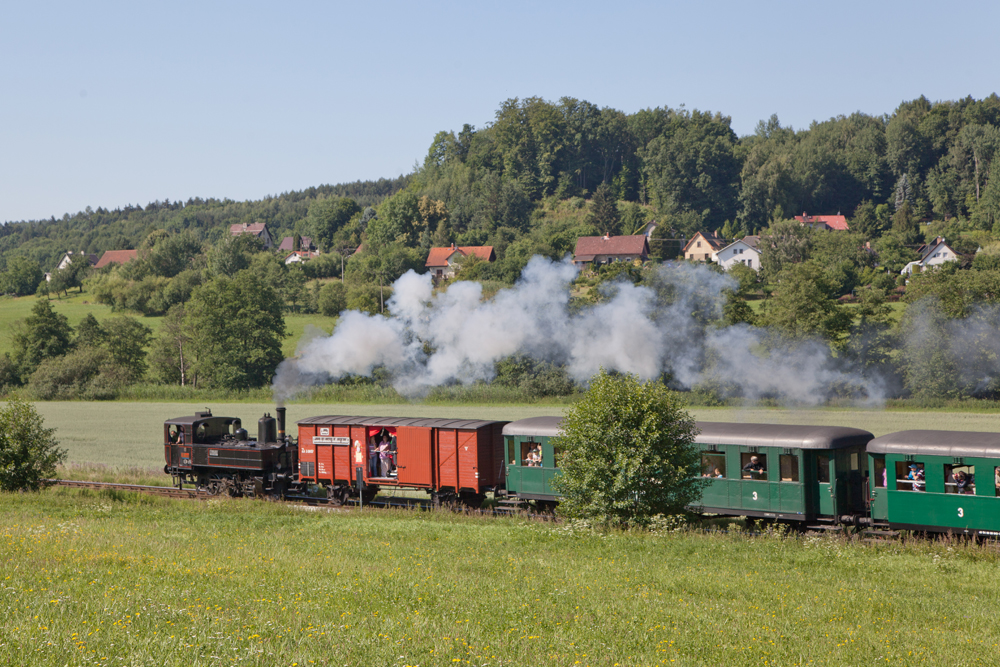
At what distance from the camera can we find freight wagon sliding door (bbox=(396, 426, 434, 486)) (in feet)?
92.9

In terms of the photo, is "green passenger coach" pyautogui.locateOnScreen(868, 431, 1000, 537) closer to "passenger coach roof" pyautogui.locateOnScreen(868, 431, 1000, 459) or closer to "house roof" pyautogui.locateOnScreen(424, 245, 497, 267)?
"passenger coach roof" pyautogui.locateOnScreen(868, 431, 1000, 459)

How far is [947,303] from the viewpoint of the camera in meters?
53.3

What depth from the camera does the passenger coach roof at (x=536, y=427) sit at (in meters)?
26.3

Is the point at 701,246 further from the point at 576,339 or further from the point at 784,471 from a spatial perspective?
the point at 784,471

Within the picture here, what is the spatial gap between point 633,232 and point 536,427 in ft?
405

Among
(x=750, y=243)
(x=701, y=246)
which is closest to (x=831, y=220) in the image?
(x=701, y=246)

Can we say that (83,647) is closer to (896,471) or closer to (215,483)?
(896,471)

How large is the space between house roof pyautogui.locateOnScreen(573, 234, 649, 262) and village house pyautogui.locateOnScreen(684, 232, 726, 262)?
16289mm

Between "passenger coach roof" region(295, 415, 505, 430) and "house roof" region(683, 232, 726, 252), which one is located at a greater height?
"house roof" region(683, 232, 726, 252)

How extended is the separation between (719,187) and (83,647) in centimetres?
16638

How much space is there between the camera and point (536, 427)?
2677 centimetres

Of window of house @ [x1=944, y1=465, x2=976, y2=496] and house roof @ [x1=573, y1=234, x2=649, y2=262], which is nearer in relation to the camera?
window of house @ [x1=944, y1=465, x2=976, y2=496]

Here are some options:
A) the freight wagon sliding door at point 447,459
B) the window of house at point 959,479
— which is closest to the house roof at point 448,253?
the freight wagon sliding door at point 447,459

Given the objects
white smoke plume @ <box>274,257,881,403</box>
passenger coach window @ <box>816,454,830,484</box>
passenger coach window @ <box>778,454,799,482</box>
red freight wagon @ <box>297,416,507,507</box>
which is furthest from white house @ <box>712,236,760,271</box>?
passenger coach window @ <box>816,454,830,484</box>
